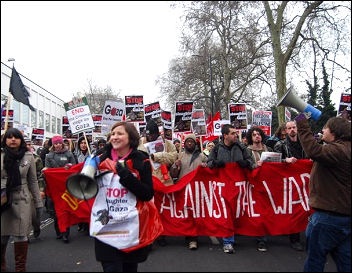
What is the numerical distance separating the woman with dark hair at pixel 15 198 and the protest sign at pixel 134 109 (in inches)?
220

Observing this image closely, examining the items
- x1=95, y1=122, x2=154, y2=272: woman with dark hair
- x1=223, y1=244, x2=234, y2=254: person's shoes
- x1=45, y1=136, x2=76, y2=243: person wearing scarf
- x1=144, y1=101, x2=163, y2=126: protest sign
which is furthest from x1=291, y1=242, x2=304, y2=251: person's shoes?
x1=144, y1=101, x2=163, y2=126: protest sign

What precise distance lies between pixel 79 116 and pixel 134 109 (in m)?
2.55

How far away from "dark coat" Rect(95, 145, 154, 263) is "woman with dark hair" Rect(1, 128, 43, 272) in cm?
159

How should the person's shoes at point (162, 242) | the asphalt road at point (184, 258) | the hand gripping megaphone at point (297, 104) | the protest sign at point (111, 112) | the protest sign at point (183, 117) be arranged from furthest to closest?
the protest sign at point (111, 112) → the protest sign at point (183, 117) → the person's shoes at point (162, 242) → the asphalt road at point (184, 258) → the hand gripping megaphone at point (297, 104)

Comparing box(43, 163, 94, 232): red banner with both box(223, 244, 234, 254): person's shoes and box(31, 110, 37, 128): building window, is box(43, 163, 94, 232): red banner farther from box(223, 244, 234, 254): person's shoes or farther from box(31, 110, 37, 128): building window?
box(31, 110, 37, 128): building window

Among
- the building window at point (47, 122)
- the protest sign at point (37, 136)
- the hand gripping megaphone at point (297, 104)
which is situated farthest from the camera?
the building window at point (47, 122)

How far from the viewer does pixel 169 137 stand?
9.50 m

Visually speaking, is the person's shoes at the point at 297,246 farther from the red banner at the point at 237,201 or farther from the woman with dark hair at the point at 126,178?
the woman with dark hair at the point at 126,178

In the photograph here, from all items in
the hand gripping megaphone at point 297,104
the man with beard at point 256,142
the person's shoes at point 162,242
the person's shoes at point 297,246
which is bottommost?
the person's shoes at point 297,246

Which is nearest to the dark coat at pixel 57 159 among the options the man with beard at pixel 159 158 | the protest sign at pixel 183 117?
the man with beard at pixel 159 158

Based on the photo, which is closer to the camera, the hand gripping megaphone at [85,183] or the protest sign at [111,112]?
the hand gripping megaphone at [85,183]

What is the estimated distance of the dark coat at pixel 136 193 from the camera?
294cm

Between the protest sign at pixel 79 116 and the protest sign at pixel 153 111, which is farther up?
the protest sign at pixel 153 111

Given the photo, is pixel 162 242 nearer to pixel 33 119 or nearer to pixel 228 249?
pixel 228 249
